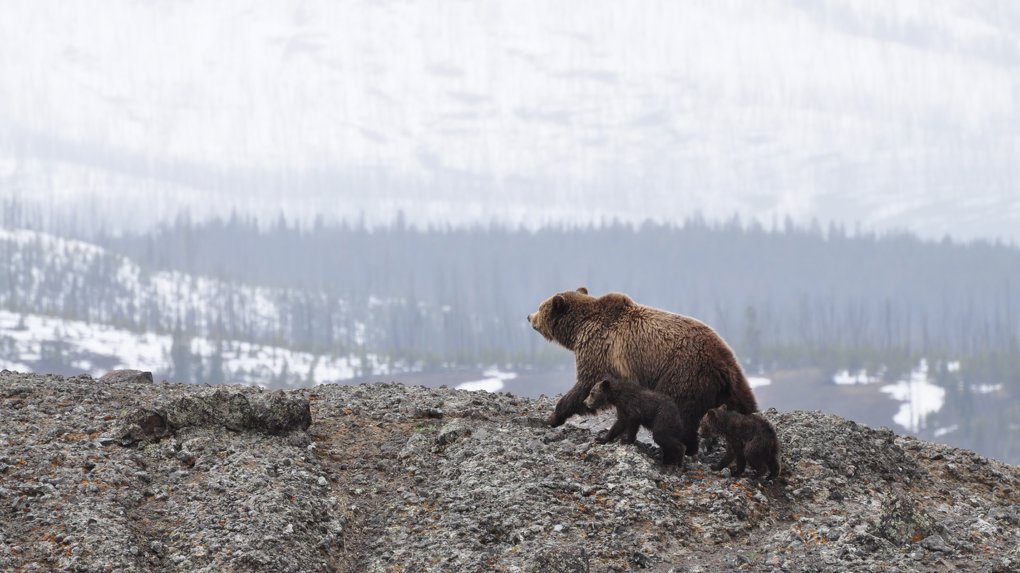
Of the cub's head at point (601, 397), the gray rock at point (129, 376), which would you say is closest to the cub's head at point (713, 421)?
the cub's head at point (601, 397)

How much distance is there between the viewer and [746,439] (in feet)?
45.6

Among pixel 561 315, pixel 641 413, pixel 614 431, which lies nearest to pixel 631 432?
pixel 614 431

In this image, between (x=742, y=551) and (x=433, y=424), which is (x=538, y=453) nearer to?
(x=433, y=424)

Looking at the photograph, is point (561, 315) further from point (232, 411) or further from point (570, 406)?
point (232, 411)

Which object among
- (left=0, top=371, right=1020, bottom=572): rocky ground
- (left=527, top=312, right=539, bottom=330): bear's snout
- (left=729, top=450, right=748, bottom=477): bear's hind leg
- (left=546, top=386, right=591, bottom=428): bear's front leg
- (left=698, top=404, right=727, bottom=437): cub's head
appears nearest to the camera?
(left=0, top=371, right=1020, bottom=572): rocky ground

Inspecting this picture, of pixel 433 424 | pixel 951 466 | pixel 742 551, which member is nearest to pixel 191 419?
pixel 433 424

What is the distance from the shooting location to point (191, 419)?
14867 millimetres

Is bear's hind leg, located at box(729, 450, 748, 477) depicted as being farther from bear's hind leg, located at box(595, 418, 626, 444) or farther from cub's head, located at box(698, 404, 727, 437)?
bear's hind leg, located at box(595, 418, 626, 444)

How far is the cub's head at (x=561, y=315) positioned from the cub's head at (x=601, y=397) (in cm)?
212

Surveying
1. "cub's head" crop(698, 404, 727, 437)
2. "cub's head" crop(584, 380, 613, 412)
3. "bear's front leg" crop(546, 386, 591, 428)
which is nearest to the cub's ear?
"bear's front leg" crop(546, 386, 591, 428)

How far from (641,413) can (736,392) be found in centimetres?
136

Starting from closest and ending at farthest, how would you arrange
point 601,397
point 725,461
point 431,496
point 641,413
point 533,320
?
point 431,496 < point 725,461 < point 641,413 < point 601,397 < point 533,320

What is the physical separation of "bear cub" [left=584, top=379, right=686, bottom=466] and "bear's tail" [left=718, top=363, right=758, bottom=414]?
0.78m

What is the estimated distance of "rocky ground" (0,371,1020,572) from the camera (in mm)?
11969
